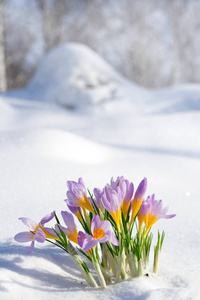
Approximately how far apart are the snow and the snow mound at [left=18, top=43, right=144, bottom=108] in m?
0.44

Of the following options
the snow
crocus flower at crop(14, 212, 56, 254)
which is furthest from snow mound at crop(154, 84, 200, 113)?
crocus flower at crop(14, 212, 56, 254)

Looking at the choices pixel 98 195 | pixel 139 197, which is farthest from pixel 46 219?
pixel 139 197

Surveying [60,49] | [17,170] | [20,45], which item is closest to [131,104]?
[60,49]

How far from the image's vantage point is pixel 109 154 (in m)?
2.20

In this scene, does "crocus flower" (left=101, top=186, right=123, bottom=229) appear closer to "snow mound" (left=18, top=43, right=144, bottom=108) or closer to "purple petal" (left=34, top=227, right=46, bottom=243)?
"purple petal" (left=34, top=227, right=46, bottom=243)

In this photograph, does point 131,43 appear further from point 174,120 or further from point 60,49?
point 174,120

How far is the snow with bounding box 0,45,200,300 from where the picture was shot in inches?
35.4

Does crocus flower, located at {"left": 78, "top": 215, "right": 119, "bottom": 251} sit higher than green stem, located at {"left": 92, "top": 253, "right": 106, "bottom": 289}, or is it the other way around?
crocus flower, located at {"left": 78, "top": 215, "right": 119, "bottom": 251}

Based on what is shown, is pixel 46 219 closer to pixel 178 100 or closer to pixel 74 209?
pixel 74 209

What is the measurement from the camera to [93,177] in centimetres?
178

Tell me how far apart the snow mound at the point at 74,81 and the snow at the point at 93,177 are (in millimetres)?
442

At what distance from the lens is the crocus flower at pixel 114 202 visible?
2.80ft

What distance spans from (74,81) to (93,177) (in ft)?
10.1

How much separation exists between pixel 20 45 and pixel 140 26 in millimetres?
3595
